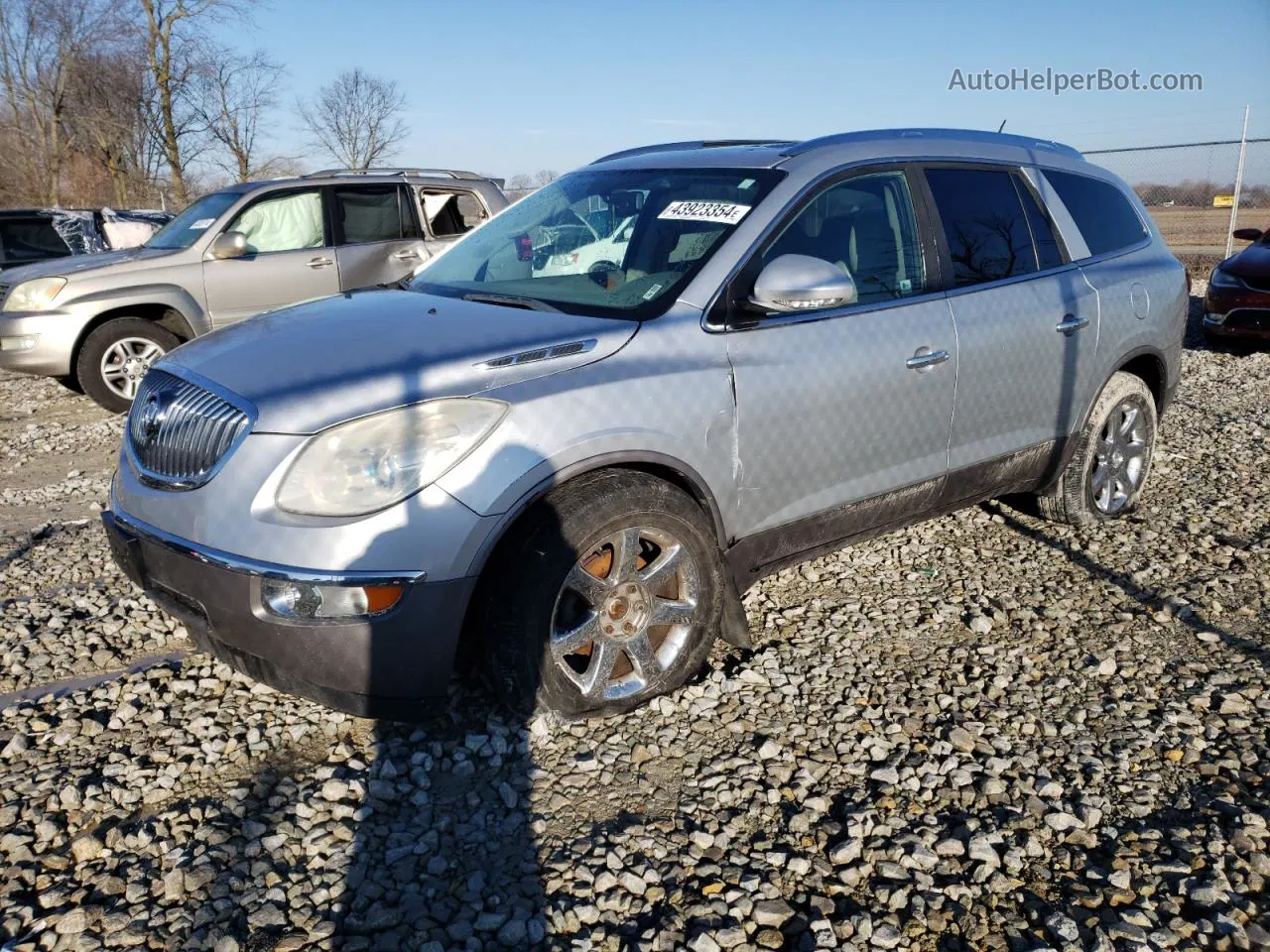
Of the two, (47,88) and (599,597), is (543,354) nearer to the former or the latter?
Result: (599,597)

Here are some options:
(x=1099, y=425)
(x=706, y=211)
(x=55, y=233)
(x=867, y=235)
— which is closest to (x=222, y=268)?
(x=55, y=233)

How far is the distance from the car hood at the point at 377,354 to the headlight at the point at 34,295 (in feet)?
17.8

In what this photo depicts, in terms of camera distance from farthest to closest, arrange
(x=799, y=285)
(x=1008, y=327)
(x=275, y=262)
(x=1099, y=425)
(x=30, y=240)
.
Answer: (x=30, y=240) → (x=275, y=262) → (x=1099, y=425) → (x=1008, y=327) → (x=799, y=285)

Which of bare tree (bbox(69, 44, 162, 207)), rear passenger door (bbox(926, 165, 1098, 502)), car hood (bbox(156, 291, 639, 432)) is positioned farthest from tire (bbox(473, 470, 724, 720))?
bare tree (bbox(69, 44, 162, 207))

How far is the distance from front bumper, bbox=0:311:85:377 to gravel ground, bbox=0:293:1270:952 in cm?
415

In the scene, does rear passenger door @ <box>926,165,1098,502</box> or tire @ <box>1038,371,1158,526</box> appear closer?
rear passenger door @ <box>926,165,1098,502</box>

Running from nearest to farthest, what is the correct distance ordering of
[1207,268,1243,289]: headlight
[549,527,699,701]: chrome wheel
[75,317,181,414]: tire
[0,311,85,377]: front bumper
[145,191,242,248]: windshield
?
[549,527,699,701]: chrome wheel < [0,311,85,377]: front bumper < [75,317,181,414]: tire < [145,191,242,248]: windshield < [1207,268,1243,289]: headlight

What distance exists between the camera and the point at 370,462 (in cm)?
262

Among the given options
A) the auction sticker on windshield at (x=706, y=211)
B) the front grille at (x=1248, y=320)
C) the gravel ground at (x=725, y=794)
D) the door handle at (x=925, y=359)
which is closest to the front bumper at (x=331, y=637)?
the gravel ground at (x=725, y=794)

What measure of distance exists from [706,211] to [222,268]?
612 cm

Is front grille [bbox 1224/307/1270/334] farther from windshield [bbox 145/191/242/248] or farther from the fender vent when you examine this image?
windshield [bbox 145/191/242/248]

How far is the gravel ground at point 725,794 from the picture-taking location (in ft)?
7.64

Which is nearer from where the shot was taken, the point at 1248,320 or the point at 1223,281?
the point at 1248,320

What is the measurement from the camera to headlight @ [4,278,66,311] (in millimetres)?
7719
